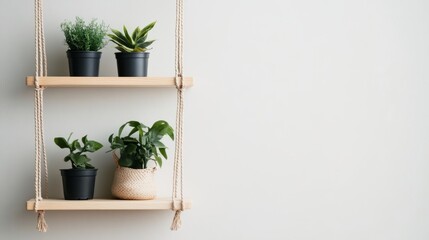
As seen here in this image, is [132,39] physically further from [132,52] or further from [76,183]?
[76,183]

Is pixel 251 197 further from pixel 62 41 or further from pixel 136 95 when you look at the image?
pixel 62 41

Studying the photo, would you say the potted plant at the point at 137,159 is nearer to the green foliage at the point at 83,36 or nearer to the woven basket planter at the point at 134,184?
the woven basket planter at the point at 134,184

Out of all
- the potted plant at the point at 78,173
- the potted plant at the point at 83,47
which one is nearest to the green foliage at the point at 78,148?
the potted plant at the point at 78,173

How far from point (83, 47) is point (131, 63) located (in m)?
0.16

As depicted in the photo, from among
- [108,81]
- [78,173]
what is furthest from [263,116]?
[78,173]

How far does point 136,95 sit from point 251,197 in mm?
518

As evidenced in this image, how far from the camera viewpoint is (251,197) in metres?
2.34

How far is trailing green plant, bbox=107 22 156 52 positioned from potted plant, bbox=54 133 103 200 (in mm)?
315

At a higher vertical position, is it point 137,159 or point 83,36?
point 83,36

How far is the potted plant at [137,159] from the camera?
7.16ft

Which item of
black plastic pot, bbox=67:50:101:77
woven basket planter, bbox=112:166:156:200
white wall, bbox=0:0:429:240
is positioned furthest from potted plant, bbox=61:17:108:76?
woven basket planter, bbox=112:166:156:200

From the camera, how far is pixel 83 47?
2.19 meters

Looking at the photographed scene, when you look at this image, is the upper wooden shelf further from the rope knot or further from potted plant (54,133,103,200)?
potted plant (54,133,103,200)

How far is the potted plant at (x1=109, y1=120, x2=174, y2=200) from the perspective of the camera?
7.16 feet
